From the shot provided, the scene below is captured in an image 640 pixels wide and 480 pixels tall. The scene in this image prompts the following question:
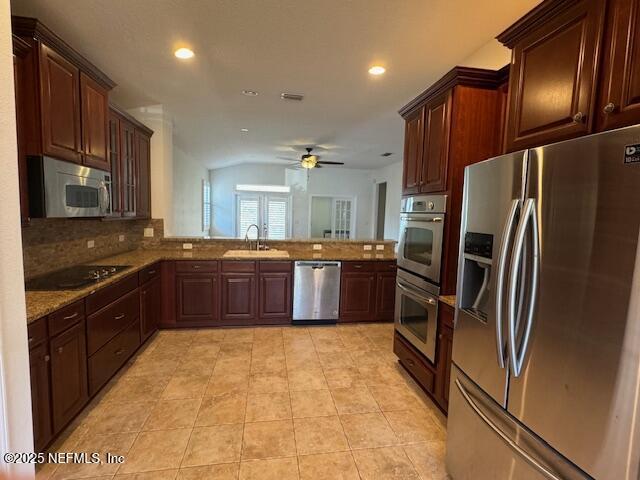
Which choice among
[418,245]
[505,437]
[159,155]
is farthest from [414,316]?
[159,155]

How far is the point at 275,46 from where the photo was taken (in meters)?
2.51

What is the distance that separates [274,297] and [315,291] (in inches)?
20.3

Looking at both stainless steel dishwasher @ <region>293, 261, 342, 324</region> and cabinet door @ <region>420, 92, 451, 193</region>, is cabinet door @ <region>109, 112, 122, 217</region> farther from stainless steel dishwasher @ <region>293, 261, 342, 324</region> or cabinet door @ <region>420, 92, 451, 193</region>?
cabinet door @ <region>420, 92, 451, 193</region>

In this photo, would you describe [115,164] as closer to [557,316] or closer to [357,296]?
[357,296]

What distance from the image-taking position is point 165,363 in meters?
3.01

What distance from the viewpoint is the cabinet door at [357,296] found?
4.12m

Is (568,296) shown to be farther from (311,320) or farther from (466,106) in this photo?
(311,320)

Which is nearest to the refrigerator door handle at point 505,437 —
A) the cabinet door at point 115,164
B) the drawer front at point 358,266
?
the drawer front at point 358,266

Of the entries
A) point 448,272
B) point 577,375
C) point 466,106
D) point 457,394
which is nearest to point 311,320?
point 448,272

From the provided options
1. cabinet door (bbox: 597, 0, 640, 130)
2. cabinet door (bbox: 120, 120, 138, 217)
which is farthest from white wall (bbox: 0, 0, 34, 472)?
cabinet door (bbox: 120, 120, 138, 217)

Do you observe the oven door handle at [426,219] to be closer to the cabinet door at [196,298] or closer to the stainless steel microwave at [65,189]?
the cabinet door at [196,298]

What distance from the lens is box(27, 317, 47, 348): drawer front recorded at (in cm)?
161

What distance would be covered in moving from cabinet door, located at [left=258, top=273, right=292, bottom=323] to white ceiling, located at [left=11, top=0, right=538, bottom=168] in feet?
6.88

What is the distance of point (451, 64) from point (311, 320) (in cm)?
313
